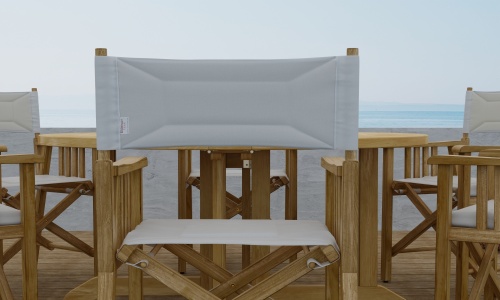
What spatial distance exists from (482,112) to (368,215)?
1212 mm

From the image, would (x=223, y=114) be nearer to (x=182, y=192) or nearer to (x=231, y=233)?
(x=231, y=233)

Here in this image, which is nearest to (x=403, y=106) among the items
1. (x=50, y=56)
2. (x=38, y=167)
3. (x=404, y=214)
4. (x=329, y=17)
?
(x=329, y=17)

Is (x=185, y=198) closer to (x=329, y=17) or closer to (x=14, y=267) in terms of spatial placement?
(x=14, y=267)

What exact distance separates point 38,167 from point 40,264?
1.77 ft

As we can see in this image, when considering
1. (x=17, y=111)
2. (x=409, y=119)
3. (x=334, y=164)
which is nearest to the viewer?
(x=334, y=164)

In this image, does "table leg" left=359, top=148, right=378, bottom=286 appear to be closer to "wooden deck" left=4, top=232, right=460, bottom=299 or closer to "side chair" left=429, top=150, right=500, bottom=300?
"wooden deck" left=4, top=232, right=460, bottom=299

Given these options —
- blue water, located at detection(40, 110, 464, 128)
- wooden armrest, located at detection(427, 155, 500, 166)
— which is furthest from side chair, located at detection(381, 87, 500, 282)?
blue water, located at detection(40, 110, 464, 128)

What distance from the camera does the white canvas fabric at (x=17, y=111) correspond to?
3.61 metres

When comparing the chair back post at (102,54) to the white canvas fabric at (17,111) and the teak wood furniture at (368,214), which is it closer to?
the teak wood furniture at (368,214)

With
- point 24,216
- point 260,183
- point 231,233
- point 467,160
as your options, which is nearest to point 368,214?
point 260,183

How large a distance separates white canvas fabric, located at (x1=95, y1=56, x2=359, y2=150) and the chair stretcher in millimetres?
228

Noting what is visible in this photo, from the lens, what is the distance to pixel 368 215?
2.75 m

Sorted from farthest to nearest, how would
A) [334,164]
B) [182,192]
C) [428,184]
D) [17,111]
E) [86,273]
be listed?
1. [17,111]
2. [86,273]
3. [182,192]
4. [428,184]
5. [334,164]

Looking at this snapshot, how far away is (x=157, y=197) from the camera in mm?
4844
